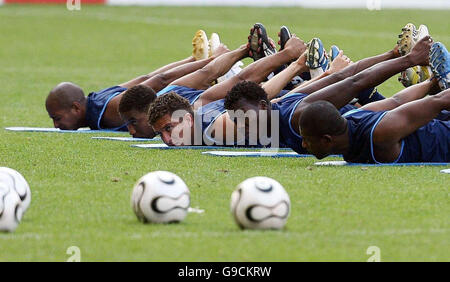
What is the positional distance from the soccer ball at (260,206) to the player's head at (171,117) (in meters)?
4.75

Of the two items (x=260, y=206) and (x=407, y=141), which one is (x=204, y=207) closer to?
(x=260, y=206)

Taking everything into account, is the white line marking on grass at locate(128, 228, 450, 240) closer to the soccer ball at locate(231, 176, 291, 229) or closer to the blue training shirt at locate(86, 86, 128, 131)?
the soccer ball at locate(231, 176, 291, 229)

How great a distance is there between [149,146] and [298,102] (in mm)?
2223

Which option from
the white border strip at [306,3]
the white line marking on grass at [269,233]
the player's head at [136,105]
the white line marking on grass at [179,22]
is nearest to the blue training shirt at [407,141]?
the white line marking on grass at [269,233]

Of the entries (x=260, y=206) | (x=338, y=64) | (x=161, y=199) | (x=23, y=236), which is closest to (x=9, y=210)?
(x=23, y=236)

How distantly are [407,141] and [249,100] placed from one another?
1.89 m

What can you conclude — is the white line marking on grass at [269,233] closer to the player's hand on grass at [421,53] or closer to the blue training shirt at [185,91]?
the player's hand on grass at [421,53]

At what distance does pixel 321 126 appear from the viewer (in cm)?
1061

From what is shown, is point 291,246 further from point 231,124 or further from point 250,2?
point 250,2

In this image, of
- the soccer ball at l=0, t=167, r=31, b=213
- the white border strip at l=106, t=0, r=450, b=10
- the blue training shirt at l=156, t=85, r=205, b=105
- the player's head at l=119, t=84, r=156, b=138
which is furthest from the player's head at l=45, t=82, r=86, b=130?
the white border strip at l=106, t=0, r=450, b=10

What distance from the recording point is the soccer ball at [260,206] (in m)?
7.81

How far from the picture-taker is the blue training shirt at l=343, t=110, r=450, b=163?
35.8 ft

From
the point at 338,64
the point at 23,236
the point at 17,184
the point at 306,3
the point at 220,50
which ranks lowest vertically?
the point at 23,236
